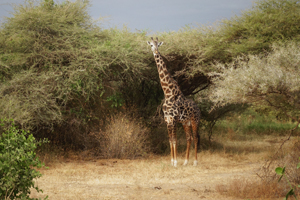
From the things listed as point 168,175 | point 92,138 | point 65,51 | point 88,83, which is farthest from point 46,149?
point 168,175

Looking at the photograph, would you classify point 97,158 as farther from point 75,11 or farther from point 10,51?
point 75,11

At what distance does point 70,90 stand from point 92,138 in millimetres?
2081

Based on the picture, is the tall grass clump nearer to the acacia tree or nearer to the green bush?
the acacia tree

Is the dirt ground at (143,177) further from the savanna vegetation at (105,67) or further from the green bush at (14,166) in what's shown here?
the green bush at (14,166)

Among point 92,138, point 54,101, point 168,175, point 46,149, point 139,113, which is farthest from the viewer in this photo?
point 139,113

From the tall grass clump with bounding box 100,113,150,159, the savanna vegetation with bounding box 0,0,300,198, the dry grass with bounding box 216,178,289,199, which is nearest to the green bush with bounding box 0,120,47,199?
the dry grass with bounding box 216,178,289,199

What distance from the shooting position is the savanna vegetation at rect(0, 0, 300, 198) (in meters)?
9.79

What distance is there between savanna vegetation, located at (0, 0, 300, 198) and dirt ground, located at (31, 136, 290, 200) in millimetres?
1189

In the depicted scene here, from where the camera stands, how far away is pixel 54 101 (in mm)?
9859

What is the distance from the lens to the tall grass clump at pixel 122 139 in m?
10.9

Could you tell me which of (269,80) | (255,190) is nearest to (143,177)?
(255,190)

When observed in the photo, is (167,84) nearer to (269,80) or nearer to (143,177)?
(143,177)

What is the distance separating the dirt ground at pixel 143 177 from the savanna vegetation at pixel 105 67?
1.19 metres

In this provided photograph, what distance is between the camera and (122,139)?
430 inches
